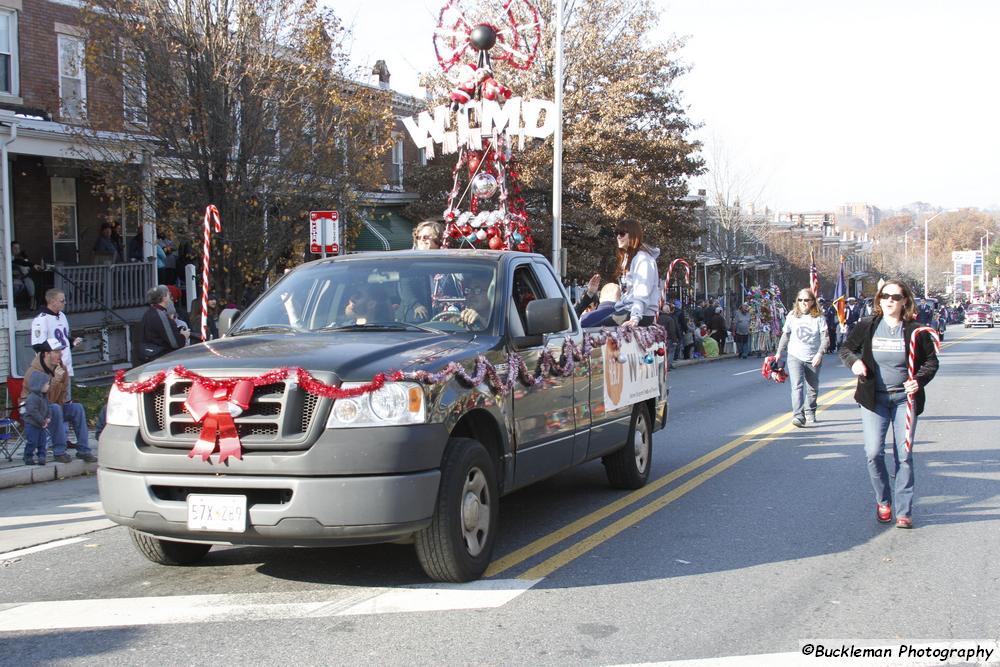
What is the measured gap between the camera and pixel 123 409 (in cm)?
539

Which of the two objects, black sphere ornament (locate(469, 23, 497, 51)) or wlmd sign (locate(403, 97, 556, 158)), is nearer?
wlmd sign (locate(403, 97, 556, 158))

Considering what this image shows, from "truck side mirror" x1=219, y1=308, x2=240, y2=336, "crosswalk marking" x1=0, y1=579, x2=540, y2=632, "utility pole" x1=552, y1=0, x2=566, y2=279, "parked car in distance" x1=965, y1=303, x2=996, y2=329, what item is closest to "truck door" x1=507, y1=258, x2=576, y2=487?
"crosswalk marking" x1=0, y1=579, x2=540, y2=632

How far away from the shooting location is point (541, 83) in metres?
28.9

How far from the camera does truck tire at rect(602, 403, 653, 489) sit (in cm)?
830

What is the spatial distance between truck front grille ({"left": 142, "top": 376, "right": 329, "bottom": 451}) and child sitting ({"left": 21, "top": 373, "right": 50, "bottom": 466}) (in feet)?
18.2

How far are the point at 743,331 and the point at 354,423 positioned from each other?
28328 mm

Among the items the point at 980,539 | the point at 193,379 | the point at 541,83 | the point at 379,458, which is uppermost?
the point at 541,83

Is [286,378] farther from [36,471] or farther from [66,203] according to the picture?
[66,203]

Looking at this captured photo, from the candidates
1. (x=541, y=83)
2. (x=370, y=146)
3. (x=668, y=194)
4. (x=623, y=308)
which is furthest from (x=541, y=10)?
(x=623, y=308)

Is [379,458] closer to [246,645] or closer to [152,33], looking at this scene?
[246,645]

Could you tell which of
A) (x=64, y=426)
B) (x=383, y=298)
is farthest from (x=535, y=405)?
(x=64, y=426)

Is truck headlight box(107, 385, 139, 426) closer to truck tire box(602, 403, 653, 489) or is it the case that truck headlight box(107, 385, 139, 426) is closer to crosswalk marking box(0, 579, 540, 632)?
crosswalk marking box(0, 579, 540, 632)

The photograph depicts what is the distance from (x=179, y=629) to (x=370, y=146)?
13540 mm
